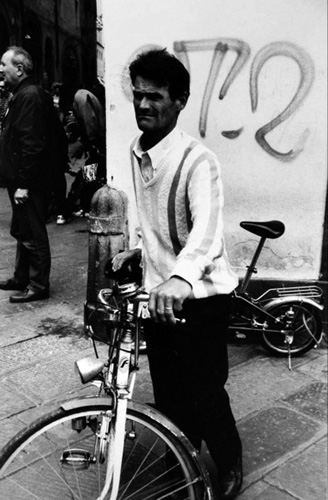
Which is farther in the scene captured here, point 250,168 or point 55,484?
point 250,168

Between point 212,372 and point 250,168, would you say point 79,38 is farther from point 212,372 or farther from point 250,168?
point 212,372

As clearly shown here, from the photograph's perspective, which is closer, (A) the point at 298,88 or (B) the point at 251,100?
(A) the point at 298,88

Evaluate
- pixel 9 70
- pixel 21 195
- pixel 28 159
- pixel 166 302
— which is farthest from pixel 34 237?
pixel 166 302

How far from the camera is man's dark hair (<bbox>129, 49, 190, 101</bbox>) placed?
199 centimetres

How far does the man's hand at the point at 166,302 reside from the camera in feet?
5.60

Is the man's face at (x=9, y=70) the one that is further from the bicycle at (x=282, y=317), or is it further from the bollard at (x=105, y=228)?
the bicycle at (x=282, y=317)

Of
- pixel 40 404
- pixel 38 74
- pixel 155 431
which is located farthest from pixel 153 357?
pixel 38 74

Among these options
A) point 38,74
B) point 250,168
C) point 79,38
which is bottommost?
point 250,168

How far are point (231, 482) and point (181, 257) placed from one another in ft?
3.94

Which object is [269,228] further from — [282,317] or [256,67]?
[256,67]

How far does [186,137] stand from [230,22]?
1970 millimetres

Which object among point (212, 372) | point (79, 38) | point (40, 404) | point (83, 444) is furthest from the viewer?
point (79, 38)

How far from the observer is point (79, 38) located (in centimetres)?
2944

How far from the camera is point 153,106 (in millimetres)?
2008
